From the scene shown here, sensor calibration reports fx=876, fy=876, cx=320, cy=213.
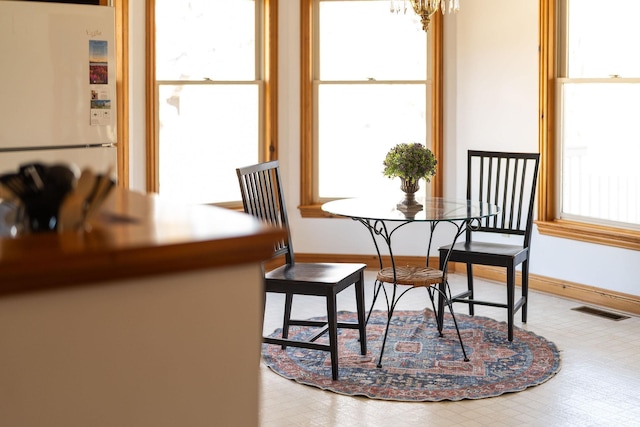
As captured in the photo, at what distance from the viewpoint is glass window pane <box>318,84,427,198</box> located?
5.99 meters

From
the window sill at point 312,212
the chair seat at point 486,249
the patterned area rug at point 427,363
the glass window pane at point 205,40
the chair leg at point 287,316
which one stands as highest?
the glass window pane at point 205,40

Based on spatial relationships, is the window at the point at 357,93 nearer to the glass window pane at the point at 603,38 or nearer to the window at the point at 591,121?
the window at the point at 591,121

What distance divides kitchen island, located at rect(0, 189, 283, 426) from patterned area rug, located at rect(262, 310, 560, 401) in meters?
2.12

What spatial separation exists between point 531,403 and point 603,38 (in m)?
2.41

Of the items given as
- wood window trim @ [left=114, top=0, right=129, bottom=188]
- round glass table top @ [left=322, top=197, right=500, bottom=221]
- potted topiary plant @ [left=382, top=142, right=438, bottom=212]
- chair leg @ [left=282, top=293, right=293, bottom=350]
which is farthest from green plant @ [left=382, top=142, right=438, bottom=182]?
wood window trim @ [left=114, top=0, right=129, bottom=188]

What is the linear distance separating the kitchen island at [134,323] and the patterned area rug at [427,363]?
6.94 feet

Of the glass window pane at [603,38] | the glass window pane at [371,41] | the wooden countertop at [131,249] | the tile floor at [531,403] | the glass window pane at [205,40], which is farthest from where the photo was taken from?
the glass window pane at [371,41]

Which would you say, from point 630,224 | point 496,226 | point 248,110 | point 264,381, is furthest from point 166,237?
point 248,110

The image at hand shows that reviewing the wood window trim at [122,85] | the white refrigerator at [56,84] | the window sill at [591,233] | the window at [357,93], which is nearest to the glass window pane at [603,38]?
the window sill at [591,233]

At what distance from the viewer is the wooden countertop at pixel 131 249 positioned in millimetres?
1325

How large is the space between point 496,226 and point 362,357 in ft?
4.24

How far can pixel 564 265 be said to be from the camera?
5.33 metres

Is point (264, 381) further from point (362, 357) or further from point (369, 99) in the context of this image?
point (369, 99)

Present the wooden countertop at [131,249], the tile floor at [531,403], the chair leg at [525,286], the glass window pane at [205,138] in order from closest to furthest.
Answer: the wooden countertop at [131,249], the tile floor at [531,403], the chair leg at [525,286], the glass window pane at [205,138]
